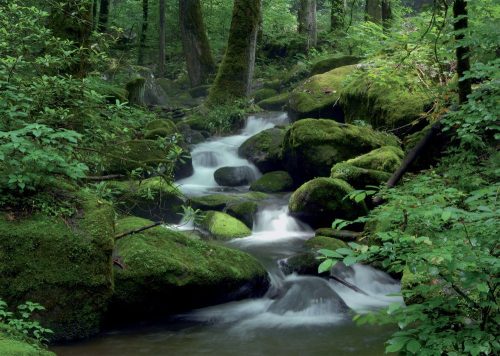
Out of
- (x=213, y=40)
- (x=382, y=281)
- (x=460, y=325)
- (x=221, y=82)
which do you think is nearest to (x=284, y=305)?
(x=382, y=281)

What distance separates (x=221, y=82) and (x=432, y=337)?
14.3 metres

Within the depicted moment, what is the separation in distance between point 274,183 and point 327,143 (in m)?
1.70

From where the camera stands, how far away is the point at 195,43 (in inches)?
787

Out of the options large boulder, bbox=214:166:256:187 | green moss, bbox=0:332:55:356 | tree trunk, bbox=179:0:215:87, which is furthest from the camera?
tree trunk, bbox=179:0:215:87

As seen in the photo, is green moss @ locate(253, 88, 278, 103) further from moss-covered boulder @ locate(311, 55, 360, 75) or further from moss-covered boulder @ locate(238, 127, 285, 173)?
moss-covered boulder @ locate(238, 127, 285, 173)

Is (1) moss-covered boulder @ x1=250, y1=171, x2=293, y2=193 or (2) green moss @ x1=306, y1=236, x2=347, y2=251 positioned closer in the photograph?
(2) green moss @ x1=306, y1=236, x2=347, y2=251

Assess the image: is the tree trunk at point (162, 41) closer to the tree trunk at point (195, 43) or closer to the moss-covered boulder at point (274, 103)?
the tree trunk at point (195, 43)

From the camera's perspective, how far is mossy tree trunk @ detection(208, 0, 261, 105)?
603 inches

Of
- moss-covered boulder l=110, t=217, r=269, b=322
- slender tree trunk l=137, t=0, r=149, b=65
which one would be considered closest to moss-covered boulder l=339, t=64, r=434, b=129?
moss-covered boulder l=110, t=217, r=269, b=322

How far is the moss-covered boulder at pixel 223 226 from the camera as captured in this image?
8.88 metres

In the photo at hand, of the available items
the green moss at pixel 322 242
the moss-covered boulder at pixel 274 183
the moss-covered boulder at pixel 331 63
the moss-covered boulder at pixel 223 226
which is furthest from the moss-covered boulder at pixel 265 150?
the moss-covered boulder at pixel 331 63

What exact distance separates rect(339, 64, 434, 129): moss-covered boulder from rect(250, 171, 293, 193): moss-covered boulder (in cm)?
247

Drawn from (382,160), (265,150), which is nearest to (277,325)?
(382,160)

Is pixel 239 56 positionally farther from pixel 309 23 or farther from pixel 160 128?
pixel 309 23
